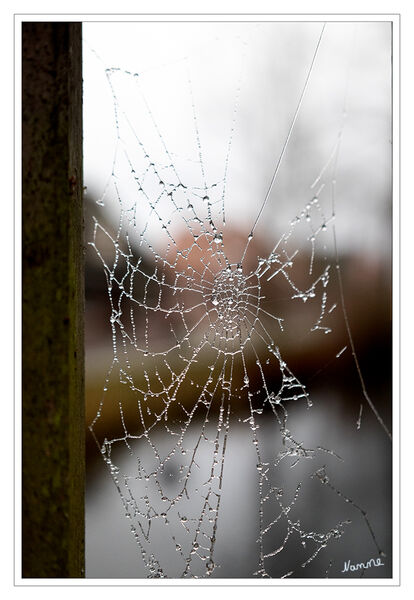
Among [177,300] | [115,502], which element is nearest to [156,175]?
[177,300]

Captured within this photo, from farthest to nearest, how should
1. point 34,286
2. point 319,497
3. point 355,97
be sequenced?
point 319,497, point 355,97, point 34,286

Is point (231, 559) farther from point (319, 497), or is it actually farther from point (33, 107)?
point (33, 107)

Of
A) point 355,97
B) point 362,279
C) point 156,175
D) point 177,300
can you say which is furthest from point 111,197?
point 362,279

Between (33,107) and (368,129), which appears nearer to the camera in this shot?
(33,107)

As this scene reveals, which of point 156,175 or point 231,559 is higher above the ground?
point 156,175
